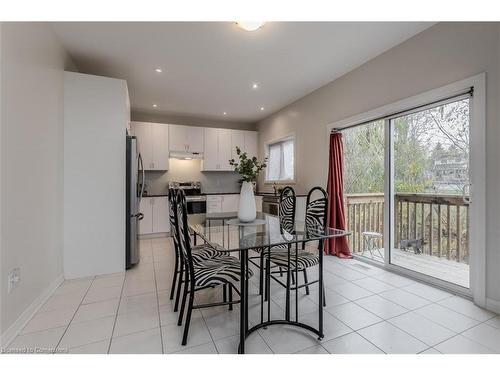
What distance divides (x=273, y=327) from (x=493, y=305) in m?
1.86

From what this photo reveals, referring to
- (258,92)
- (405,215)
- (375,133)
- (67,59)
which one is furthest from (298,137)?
(67,59)

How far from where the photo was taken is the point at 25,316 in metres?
1.88

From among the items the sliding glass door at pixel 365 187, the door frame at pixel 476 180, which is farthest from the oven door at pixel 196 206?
the door frame at pixel 476 180

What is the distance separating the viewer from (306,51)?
9.33ft

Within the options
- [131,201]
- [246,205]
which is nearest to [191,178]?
[131,201]

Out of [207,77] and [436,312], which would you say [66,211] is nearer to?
[207,77]

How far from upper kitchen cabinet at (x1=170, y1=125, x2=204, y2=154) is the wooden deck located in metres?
4.25

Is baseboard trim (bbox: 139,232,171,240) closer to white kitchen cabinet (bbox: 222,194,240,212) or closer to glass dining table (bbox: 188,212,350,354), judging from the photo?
white kitchen cabinet (bbox: 222,194,240,212)

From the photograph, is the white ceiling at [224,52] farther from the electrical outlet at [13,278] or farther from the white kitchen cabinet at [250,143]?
the electrical outlet at [13,278]

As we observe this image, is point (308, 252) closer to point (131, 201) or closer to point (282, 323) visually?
point (282, 323)

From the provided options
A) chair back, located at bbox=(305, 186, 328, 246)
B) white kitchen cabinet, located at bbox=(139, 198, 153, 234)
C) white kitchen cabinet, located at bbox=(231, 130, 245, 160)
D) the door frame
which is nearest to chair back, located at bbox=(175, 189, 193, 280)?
chair back, located at bbox=(305, 186, 328, 246)

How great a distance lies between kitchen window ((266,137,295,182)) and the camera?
484 centimetres
